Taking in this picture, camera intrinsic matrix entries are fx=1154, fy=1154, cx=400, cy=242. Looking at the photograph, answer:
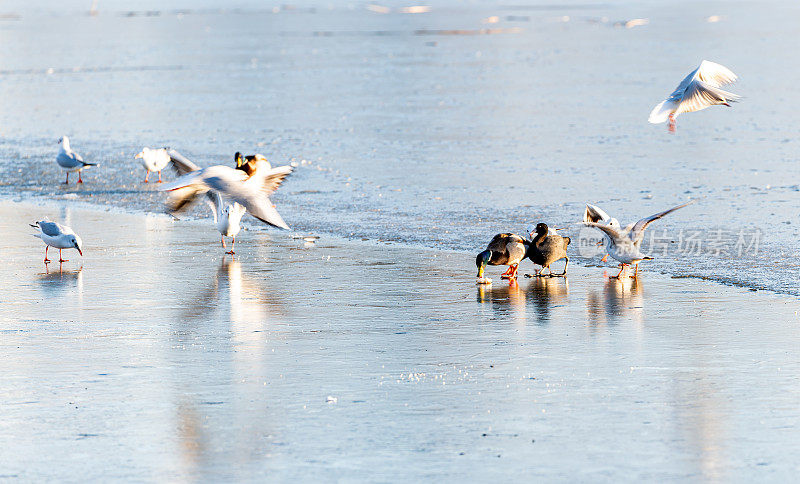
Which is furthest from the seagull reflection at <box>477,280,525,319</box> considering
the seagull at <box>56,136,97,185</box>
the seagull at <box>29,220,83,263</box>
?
the seagull at <box>56,136,97,185</box>

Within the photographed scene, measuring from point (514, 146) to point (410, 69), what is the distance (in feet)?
54.6

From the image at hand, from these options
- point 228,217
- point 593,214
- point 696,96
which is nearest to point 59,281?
point 228,217

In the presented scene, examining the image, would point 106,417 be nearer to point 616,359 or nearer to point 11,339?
point 11,339

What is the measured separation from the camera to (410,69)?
35.1 m

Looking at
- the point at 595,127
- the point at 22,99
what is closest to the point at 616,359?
the point at 595,127

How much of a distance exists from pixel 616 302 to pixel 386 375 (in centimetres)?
275

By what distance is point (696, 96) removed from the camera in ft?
32.4

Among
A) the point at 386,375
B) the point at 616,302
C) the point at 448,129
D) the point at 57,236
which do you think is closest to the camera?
the point at 386,375

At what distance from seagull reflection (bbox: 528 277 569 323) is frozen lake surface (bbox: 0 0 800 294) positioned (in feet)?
3.64

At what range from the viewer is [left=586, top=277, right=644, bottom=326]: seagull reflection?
8.66 metres

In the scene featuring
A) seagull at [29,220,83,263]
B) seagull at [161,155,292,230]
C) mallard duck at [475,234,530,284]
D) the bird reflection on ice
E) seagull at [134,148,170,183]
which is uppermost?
seagull at [134,148,170,183]

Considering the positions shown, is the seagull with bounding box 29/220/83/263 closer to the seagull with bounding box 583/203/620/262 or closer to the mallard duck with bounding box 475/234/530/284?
the mallard duck with bounding box 475/234/530/284

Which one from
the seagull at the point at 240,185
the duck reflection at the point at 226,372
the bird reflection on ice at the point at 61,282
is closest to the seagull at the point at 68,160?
the bird reflection on ice at the point at 61,282

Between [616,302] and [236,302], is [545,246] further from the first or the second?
[236,302]
